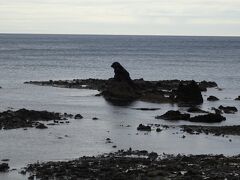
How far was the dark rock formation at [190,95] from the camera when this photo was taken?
8575 centimetres

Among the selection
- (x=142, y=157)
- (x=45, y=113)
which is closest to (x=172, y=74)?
(x=45, y=113)

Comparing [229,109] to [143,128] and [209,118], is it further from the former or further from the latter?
[143,128]

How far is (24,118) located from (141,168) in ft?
86.8

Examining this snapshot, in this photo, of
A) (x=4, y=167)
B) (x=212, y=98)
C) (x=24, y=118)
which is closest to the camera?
(x=4, y=167)

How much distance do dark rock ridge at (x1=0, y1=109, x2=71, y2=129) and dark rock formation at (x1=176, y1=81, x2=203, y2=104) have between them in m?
21.4

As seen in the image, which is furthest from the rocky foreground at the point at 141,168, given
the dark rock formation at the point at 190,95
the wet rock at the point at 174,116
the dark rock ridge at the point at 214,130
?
the dark rock formation at the point at 190,95

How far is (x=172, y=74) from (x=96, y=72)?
1806cm

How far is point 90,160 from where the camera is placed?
45.1 meters

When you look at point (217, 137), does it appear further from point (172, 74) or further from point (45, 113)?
point (172, 74)

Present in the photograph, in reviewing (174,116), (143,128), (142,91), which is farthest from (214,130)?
(142,91)

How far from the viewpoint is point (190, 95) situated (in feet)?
283

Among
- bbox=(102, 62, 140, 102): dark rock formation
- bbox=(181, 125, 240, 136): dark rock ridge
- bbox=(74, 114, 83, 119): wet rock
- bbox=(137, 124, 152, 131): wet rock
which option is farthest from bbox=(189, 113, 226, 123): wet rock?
bbox=(102, 62, 140, 102): dark rock formation

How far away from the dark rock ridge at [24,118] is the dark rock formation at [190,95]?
21.4 metres

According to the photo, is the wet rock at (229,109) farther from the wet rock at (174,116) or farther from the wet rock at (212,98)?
the wet rock at (212,98)
